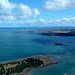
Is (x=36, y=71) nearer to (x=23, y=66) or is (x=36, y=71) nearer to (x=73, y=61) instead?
(x=23, y=66)

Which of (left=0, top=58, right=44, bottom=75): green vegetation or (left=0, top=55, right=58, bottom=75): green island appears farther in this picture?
(left=0, top=55, right=58, bottom=75): green island

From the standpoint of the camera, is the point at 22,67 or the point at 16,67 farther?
the point at 22,67

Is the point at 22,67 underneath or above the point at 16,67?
underneath

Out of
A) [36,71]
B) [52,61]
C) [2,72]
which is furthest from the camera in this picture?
[52,61]

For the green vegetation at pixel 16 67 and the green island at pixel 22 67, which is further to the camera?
the green island at pixel 22 67

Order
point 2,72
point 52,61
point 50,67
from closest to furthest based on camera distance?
point 2,72
point 50,67
point 52,61

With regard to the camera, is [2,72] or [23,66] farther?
[23,66]

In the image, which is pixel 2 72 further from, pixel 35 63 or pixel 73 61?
pixel 73 61

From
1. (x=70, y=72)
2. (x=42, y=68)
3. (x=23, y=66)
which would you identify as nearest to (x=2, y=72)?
(x=23, y=66)

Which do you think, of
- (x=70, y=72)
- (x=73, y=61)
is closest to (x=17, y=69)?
(x=70, y=72)
